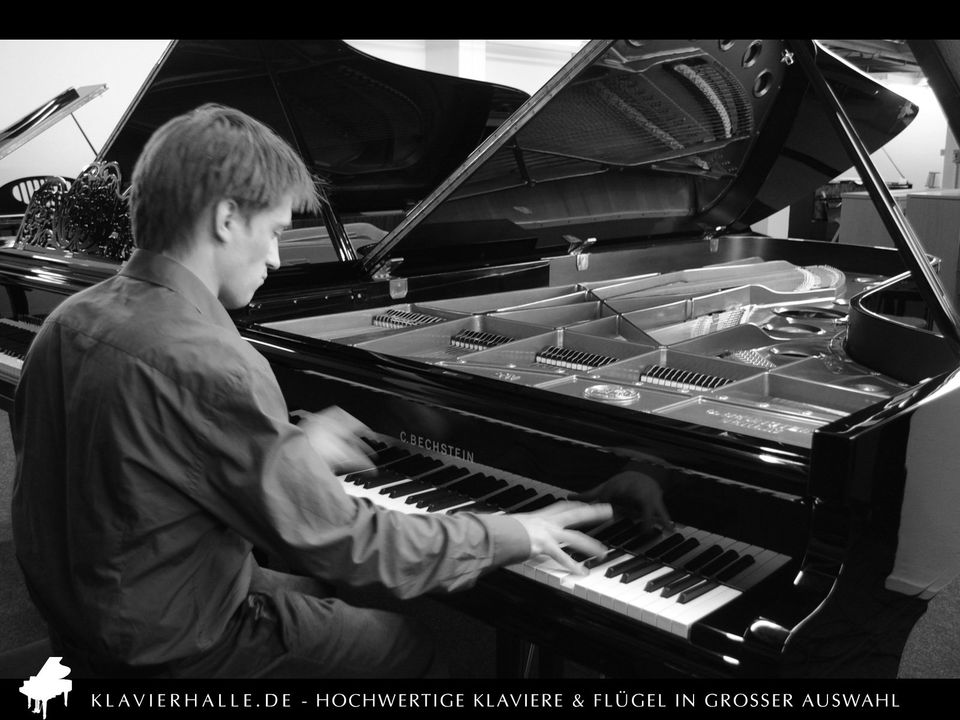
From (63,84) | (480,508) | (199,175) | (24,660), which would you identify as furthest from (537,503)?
(63,84)

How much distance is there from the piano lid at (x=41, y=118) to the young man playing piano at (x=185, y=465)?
4.41m

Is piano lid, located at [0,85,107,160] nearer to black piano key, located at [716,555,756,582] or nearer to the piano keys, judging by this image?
the piano keys

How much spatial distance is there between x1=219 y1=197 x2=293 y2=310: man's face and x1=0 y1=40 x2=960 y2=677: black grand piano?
2.08ft

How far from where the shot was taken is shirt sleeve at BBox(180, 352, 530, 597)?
52.5 inches

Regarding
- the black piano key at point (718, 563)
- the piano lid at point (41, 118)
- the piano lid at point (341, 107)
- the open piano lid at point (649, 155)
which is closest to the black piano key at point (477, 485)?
the black piano key at point (718, 563)

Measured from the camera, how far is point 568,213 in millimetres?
4480

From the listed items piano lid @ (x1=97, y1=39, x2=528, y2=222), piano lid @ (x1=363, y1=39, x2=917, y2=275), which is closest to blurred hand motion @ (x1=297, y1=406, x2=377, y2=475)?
piano lid @ (x1=363, y1=39, x2=917, y2=275)

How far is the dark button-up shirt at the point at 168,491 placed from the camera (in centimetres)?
134

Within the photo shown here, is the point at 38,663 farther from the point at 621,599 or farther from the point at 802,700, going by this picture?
the point at 802,700

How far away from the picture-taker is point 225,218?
1.44 metres

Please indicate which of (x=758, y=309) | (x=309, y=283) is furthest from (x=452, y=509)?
(x=758, y=309)

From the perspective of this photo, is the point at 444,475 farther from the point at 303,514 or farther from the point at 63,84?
the point at 63,84

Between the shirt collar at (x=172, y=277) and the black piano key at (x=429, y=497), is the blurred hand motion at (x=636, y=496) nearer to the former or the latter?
the black piano key at (x=429, y=497)

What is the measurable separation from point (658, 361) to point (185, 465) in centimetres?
143
